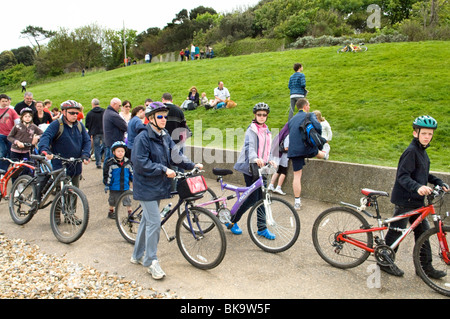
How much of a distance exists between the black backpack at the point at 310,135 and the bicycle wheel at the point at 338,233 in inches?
80.9

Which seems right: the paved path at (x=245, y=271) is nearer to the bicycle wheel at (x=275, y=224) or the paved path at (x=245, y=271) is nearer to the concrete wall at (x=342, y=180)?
the bicycle wheel at (x=275, y=224)

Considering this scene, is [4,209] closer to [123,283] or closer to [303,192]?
[123,283]

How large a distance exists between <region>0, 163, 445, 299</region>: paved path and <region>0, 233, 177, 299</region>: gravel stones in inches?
6.4

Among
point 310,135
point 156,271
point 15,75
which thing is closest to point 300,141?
point 310,135

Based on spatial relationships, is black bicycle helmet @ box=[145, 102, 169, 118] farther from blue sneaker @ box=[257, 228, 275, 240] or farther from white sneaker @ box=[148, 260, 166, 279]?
blue sneaker @ box=[257, 228, 275, 240]

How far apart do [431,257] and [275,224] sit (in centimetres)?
198

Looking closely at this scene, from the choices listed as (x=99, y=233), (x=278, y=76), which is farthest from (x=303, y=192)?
(x=278, y=76)

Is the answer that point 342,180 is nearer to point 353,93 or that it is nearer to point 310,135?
point 310,135

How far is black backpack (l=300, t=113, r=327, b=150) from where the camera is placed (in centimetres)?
693

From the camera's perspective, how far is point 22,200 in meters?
6.99

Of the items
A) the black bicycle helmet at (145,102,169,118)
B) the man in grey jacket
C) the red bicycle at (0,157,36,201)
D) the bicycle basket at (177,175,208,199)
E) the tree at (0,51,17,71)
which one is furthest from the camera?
the tree at (0,51,17,71)

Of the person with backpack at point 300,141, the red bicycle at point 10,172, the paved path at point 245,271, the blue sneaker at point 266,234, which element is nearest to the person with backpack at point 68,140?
the paved path at point 245,271

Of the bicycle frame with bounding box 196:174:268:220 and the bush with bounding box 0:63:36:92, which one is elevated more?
the bush with bounding box 0:63:36:92

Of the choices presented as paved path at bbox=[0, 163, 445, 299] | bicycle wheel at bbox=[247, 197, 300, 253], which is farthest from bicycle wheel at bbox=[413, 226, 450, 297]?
bicycle wheel at bbox=[247, 197, 300, 253]
